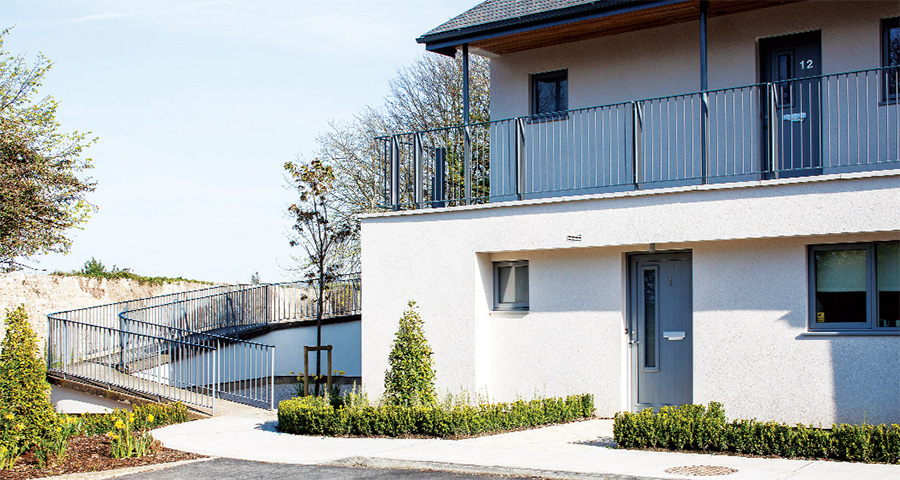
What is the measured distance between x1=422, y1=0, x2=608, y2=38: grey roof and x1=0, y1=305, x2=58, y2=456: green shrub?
7711 millimetres

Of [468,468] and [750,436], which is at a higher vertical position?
[750,436]

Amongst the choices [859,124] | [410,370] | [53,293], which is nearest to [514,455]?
[410,370]

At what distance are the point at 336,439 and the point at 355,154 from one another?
18.4m

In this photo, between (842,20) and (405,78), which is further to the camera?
(405,78)

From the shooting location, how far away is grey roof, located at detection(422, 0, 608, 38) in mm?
13998

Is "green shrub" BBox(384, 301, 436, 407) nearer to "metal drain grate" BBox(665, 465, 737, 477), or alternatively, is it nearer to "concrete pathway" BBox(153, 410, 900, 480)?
"concrete pathway" BBox(153, 410, 900, 480)

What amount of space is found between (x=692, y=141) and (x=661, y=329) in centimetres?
280

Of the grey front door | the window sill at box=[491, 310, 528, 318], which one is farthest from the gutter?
the window sill at box=[491, 310, 528, 318]

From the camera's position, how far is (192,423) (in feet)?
49.5

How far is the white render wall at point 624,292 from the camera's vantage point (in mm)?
11016

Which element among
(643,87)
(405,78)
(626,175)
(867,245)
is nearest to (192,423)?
(626,175)

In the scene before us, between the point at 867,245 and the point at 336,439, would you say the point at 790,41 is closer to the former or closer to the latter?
the point at 867,245

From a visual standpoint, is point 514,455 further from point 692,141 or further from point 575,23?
point 575,23

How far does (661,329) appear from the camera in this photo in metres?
13.0
